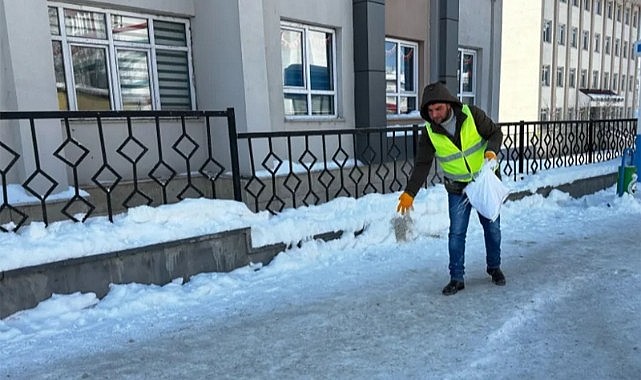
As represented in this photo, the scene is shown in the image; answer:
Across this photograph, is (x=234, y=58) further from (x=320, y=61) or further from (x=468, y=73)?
(x=468, y=73)

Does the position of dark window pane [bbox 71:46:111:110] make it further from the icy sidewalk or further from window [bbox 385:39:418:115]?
window [bbox 385:39:418:115]

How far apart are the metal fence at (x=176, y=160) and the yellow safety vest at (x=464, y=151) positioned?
1.97 meters

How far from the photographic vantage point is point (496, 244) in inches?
152

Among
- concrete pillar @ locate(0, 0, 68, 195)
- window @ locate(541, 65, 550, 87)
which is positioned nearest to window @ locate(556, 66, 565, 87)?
window @ locate(541, 65, 550, 87)

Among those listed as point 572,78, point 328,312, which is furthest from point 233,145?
point 572,78

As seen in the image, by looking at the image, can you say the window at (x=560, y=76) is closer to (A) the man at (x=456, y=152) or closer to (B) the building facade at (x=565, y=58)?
(B) the building facade at (x=565, y=58)

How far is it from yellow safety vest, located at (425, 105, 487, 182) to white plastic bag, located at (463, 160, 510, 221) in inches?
2.9

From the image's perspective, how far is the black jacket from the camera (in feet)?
11.2

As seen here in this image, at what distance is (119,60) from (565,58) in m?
33.2

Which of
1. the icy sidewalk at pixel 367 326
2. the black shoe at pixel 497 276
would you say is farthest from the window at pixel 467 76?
the black shoe at pixel 497 276

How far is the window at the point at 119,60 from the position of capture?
5.86 metres

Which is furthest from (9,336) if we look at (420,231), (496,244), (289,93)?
(289,93)

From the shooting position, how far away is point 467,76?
1161cm

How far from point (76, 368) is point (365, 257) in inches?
112
